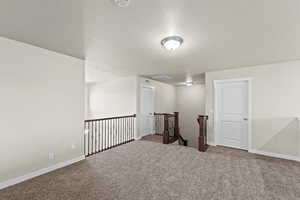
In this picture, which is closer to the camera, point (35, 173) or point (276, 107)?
point (35, 173)

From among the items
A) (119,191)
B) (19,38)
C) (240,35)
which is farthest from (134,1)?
(119,191)

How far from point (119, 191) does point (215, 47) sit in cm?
308

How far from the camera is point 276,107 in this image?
360 centimetres

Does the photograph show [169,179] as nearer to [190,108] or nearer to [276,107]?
[276,107]

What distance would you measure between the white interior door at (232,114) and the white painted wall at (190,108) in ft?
8.60

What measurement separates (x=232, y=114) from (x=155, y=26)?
3.79 m

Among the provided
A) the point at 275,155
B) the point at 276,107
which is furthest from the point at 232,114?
the point at 275,155

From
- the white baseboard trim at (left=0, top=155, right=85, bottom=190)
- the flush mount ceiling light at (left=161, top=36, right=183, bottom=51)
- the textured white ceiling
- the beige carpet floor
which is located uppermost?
the textured white ceiling

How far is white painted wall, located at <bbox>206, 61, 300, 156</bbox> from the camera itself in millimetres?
3398

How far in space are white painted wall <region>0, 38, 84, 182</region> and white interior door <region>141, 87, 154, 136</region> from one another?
276cm

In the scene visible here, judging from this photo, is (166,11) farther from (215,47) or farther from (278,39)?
(278,39)

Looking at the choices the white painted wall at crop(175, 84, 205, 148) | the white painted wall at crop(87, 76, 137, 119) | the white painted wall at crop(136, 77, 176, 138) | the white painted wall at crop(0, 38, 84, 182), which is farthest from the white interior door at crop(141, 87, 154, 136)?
the white painted wall at crop(0, 38, 84, 182)

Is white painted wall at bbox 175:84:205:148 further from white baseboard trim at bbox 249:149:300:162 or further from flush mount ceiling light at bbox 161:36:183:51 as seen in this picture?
flush mount ceiling light at bbox 161:36:183:51

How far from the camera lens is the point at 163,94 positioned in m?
6.93
